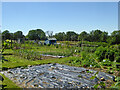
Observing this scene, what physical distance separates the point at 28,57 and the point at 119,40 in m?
20.9

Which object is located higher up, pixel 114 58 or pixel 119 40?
pixel 119 40

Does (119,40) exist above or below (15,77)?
above

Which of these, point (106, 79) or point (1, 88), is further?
point (106, 79)

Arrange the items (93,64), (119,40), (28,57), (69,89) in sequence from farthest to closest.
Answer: (119,40) < (28,57) < (93,64) < (69,89)

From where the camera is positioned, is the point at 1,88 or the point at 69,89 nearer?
the point at 1,88

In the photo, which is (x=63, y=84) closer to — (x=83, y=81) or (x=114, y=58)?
(x=83, y=81)

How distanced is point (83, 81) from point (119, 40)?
22.6 m

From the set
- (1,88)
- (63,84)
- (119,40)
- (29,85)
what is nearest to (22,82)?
(29,85)

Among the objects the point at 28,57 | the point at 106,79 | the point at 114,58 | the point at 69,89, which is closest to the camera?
the point at 69,89

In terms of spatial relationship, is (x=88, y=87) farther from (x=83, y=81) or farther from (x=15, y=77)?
(x=15, y=77)

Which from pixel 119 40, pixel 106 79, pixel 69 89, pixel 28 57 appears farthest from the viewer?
pixel 119 40

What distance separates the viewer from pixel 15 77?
14.6 feet

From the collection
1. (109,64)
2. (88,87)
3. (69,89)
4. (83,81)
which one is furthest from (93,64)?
(69,89)

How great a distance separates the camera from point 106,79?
13.9ft
